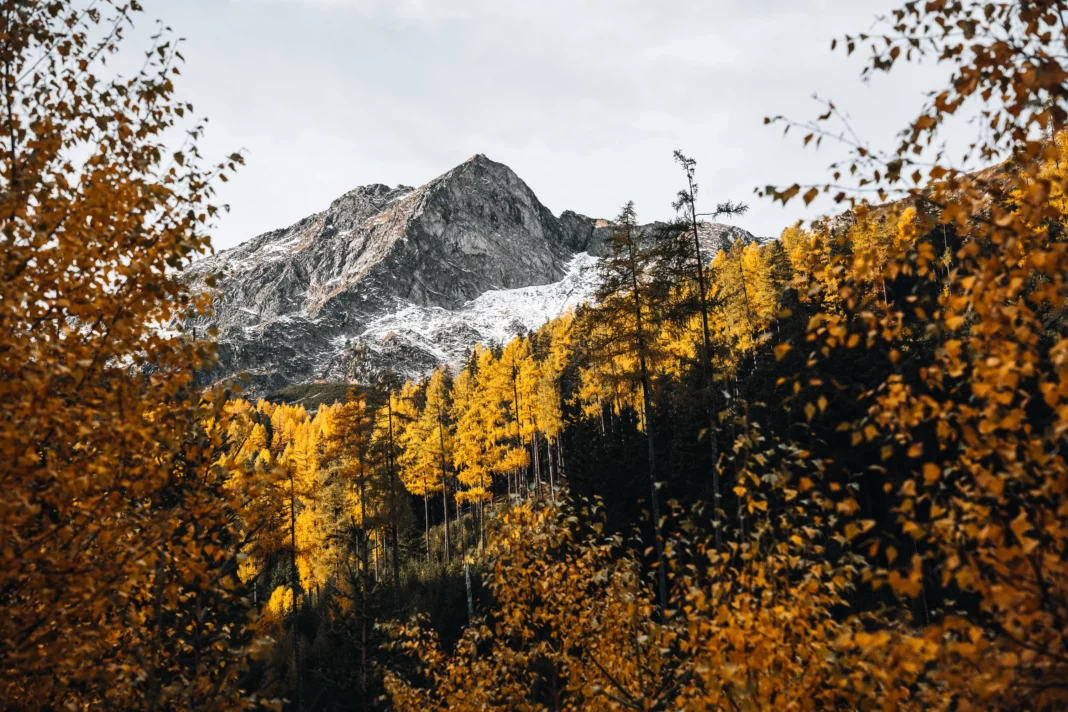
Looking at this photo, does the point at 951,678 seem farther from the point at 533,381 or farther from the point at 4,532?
the point at 533,381

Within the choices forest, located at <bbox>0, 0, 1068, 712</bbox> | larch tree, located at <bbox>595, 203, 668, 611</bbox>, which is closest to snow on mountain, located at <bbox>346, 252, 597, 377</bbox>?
larch tree, located at <bbox>595, 203, 668, 611</bbox>

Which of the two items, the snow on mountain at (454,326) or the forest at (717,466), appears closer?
the forest at (717,466)

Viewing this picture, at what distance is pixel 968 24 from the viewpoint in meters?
3.16

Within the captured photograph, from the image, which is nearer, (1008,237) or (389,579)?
(1008,237)

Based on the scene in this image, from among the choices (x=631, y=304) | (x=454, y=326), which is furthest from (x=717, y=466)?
Result: (x=454, y=326)

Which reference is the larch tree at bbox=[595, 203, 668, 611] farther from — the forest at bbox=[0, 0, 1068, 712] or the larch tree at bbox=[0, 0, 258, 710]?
the larch tree at bbox=[0, 0, 258, 710]

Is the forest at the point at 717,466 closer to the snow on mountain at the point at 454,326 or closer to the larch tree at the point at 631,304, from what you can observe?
the larch tree at the point at 631,304

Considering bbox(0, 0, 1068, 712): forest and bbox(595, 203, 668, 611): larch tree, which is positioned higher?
bbox(595, 203, 668, 611): larch tree

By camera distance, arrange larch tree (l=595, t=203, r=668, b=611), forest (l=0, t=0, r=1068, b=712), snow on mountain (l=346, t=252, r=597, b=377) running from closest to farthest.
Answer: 1. forest (l=0, t=0, r=1068, b=712)
2. larch tree (l=595, t=203, r=668, b=611)
3. snow on mountain (l=346, t=252, r=597, b=377)

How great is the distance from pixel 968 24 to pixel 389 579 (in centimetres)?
3074

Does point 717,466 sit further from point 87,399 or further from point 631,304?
point 631,304

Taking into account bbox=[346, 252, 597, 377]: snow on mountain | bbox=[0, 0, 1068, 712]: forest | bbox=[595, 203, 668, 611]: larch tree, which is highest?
bbox=[346, 252, 597, 377]: snow on mountain

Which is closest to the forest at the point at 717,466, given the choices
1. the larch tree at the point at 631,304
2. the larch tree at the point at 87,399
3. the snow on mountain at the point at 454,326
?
the larch tree at the point at 87,399

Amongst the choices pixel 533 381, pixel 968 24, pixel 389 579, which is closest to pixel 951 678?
pixel 968 24
